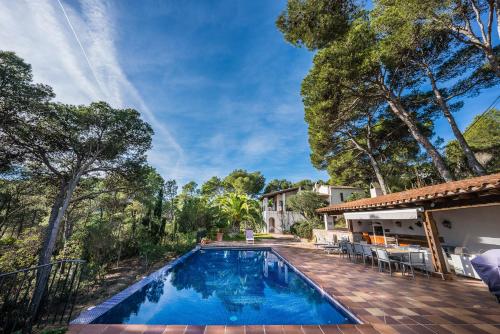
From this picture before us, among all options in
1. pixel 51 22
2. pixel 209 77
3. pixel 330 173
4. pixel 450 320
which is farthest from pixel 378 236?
pixel 51 22

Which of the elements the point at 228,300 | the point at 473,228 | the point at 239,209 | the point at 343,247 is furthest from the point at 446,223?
the point at 239,209

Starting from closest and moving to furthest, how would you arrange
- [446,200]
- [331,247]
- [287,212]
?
[446,200] < [331,247] < [287,212]

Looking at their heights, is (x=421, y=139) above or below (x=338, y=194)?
below

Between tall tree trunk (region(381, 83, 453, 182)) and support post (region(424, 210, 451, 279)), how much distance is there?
573cm

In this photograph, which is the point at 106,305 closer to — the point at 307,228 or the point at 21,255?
the point at 21,255

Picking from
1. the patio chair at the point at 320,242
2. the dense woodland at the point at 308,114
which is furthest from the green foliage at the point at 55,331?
the patio chair at the point at 320,242

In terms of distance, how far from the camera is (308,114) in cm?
1614

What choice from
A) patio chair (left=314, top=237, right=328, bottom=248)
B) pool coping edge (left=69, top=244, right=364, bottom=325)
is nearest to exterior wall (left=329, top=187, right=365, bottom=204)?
patio chair (left=314, top=237, right=328, bottom=248)

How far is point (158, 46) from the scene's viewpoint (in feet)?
36.3

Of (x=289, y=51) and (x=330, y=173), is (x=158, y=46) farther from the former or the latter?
(x=330, y=173)

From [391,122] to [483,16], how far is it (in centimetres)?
707

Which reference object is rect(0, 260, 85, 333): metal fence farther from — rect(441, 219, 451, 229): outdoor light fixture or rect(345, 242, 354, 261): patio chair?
rect(441, 219, 451, 229): outdoor light fixture

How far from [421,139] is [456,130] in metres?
1.90

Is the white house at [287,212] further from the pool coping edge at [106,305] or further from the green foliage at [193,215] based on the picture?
the pool coping edge at [106,305]
